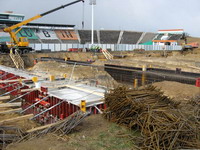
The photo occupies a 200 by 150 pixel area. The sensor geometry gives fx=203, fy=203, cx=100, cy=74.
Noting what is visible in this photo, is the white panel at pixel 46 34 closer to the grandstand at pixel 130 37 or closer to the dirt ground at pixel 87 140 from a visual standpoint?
the grandstand at pixel 130 37

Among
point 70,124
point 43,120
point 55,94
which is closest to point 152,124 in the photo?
point 70,124

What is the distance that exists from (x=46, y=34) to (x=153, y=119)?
2176 inches

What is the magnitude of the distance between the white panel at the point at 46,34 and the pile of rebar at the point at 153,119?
52.4m

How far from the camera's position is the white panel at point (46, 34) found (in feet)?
183

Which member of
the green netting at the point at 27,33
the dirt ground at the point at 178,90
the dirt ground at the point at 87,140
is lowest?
the dirt ground at the point at 87,140

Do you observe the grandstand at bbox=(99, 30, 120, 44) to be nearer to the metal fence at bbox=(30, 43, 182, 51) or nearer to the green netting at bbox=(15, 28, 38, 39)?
the metal fence at bbox=(30, 43, 182, 51)

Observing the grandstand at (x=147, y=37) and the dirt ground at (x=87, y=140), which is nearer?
the dirt ground at (x=87, y=140)

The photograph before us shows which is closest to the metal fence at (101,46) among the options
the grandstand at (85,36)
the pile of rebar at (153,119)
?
the grandstand at (85,36)

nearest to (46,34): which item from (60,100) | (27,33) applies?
(27,33)

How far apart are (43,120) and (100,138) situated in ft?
15.7

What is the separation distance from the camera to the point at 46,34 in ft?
186

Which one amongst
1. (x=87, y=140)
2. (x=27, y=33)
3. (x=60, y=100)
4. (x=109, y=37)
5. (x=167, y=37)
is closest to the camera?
(x=87, y=140)

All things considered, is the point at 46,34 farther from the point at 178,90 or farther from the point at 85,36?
the point at 178,90

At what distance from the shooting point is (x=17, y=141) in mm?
5719
